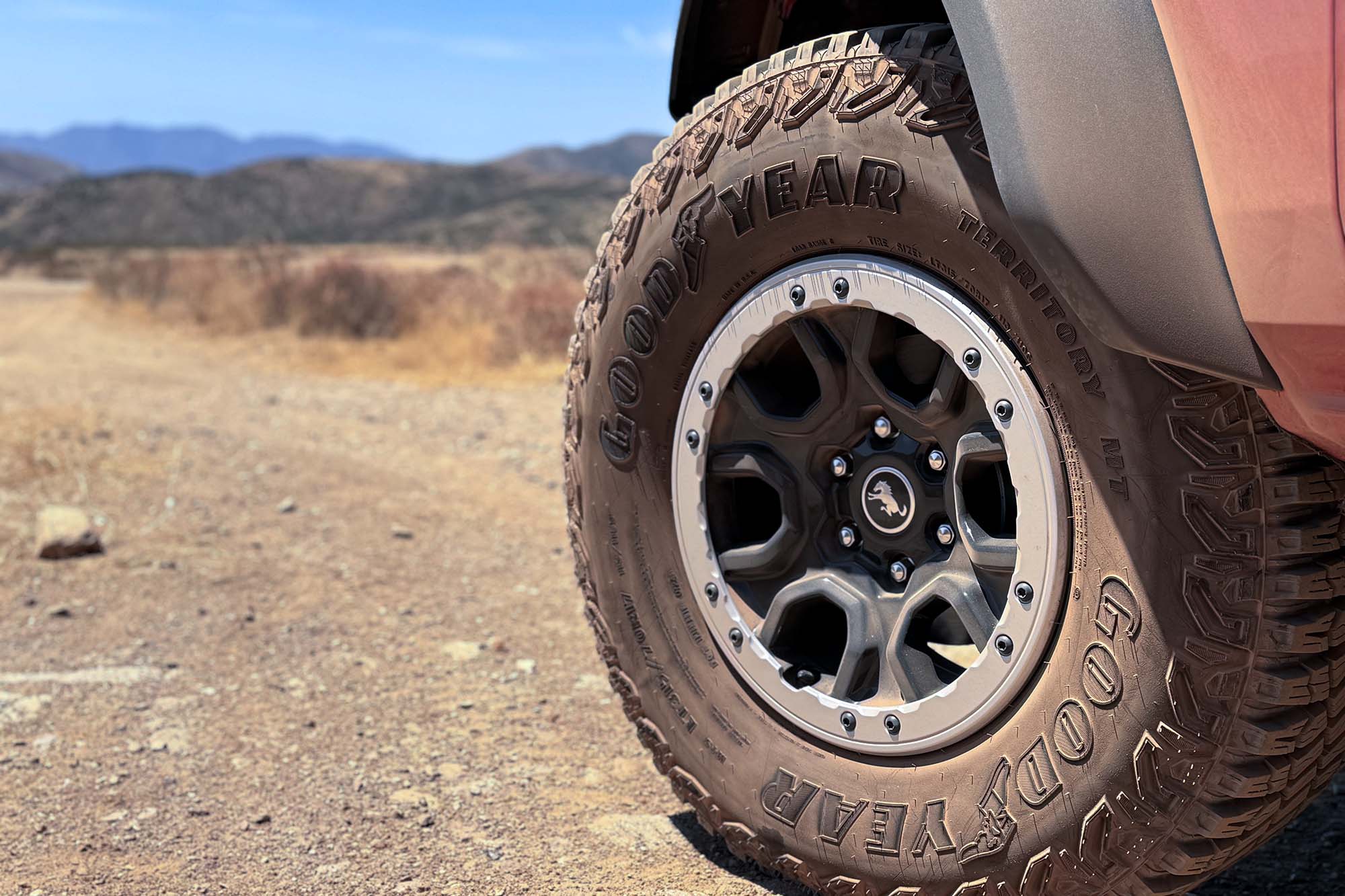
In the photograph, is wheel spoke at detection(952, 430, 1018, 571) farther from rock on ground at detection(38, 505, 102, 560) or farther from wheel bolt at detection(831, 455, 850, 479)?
rock on ground at detection(38, 505, 102, 560)

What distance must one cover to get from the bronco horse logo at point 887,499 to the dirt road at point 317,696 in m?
0.75

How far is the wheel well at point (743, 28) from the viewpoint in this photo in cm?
232

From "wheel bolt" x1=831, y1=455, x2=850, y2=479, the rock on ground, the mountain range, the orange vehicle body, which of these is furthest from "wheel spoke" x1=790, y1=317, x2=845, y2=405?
the mountain range

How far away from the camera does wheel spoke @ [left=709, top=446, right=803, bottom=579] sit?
2.00 meters

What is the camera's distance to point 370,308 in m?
14.0

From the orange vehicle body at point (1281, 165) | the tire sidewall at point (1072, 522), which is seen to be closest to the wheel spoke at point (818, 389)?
the tire sidewall at point (1072, 522)

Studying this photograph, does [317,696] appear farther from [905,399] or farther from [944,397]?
[944,397]

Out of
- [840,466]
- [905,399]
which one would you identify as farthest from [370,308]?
[905,399]

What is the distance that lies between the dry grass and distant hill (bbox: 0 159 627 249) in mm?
58116

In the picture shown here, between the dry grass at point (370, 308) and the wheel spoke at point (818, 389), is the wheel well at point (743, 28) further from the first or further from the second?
the dry grass at point (370, 308)

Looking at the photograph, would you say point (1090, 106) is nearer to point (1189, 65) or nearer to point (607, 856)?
point (1189, 65)

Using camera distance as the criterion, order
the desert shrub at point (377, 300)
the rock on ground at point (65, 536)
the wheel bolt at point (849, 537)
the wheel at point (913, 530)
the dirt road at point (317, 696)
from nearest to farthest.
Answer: the wheel at point (913, 530) < the wheel bolt at point (849, 537) < the dirt road at point (317, 696) < the rock on ground at point (65, 536) < the desert shrub at point (377, 300)

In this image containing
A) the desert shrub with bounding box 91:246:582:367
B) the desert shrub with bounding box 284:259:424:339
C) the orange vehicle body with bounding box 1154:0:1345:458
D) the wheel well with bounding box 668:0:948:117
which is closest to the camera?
the orange vehicle body with bounding box 1154:0:1345:458

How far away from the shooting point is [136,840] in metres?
2.30
